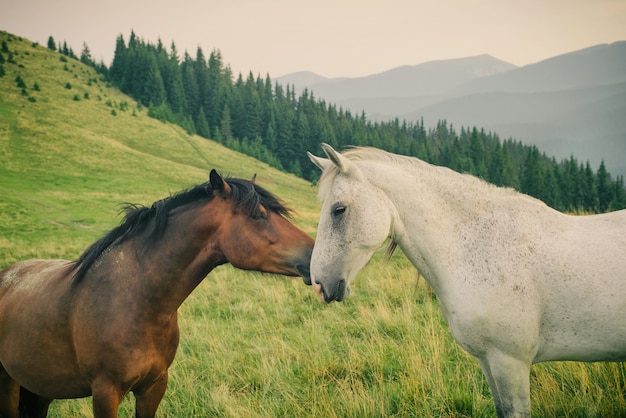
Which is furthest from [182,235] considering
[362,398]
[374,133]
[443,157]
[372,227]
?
[374,133]

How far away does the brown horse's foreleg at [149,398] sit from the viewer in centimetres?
307

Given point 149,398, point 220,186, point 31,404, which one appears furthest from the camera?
point 31,404

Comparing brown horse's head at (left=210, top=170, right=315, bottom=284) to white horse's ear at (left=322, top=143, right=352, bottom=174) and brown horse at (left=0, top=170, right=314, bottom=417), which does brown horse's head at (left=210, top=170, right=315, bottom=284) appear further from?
white horse's ear at (left=322, top=143, right=352, bottom=174)

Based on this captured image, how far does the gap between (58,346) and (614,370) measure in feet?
16.6

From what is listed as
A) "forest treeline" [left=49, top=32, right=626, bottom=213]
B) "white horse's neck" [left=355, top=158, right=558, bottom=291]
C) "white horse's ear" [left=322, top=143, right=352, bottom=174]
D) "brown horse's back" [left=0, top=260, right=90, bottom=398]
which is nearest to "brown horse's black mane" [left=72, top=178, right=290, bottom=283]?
"brown horse's back" [left=0, top=260, right=90, bottom=398]

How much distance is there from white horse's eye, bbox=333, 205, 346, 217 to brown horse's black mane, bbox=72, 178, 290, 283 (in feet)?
1.75

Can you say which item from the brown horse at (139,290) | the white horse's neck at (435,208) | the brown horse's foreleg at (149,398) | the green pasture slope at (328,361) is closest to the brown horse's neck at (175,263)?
the brown horse at (139,290)

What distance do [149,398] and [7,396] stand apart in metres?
1.53

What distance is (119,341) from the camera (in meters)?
2.75

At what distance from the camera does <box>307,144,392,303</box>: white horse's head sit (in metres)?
2.68

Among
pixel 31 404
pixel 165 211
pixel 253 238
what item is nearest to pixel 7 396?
pixel 31 404

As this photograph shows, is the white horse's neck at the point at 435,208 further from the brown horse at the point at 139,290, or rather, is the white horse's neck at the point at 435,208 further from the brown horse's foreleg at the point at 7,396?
the brown horse's foreleg at the point at 7,396

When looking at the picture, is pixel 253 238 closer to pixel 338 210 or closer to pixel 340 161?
pixel 338 210

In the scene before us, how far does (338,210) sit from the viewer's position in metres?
2.79
